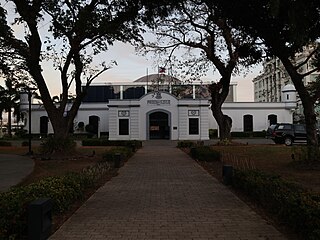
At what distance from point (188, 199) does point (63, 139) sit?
45.0ft

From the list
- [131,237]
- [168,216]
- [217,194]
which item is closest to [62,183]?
[168,216]

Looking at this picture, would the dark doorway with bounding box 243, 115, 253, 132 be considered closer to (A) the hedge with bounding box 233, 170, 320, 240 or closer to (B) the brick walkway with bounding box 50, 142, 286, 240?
(B) the brick walkway with bounding box 50, 142, 286, 240

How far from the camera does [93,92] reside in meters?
59.1

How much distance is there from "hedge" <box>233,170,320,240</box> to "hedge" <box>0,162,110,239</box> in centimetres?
387

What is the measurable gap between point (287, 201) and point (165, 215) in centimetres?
224

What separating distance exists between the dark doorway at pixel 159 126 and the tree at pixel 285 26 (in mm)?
31269

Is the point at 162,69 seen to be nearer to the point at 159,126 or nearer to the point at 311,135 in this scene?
the point at 311,135

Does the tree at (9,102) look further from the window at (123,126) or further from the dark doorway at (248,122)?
the dark doorway at (248,122)

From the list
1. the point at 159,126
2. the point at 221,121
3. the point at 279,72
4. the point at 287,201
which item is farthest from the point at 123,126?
the point at 287,201

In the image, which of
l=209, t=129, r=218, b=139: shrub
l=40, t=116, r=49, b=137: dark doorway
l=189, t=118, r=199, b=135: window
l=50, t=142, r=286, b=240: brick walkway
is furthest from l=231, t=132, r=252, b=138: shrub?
l=50, t=142, r=286, b=240: brick walkway

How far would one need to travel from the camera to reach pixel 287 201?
6344 millimetres

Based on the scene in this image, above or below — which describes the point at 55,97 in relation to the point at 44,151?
above

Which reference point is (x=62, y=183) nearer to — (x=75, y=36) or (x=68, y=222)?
(x=68, y=222)

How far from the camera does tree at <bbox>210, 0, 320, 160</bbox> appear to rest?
934 centimetres
